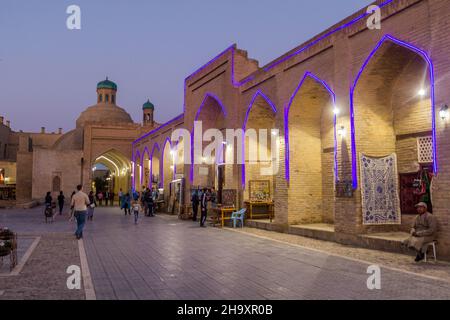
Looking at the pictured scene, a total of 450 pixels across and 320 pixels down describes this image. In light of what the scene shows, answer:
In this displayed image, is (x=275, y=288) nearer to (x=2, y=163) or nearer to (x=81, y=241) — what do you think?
(x=81, y=241)

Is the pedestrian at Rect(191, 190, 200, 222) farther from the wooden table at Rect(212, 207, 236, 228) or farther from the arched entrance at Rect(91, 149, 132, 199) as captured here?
the arched entrance at Rect(91, 149, 132, 199)

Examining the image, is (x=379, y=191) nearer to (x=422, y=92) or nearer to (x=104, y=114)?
(x=422, y=92)

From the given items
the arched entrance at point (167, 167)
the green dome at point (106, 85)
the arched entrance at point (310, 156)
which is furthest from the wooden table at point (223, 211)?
the green dome at point (106, 85)

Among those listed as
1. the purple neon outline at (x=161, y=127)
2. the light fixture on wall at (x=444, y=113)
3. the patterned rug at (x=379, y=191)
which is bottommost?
the patterned rug at (x=379, y=191)

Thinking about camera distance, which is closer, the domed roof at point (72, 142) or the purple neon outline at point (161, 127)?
the purple neon outline at point (161, 127)

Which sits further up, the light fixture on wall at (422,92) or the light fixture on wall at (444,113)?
the light fixture on wall at (422,92)

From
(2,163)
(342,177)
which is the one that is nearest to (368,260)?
(342,177)

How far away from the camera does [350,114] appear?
409 inches

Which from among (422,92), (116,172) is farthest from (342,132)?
(116,172)

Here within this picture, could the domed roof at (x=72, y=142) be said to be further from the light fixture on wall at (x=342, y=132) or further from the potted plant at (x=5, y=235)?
the potted plant at (x=5, y=235)

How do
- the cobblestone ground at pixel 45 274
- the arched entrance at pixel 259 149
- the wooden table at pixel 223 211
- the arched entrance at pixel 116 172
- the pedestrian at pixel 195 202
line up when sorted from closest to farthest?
1. the cobblestone ground at pixel 45 274
2. the wooden table at pixel 223 211
3. the arched entrance at pixel 259 149
4. the pedestrian at pixel 195 202
5. the arched entrance at pixel 116 172

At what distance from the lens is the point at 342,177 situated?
419 inches

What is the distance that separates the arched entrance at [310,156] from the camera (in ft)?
43.0

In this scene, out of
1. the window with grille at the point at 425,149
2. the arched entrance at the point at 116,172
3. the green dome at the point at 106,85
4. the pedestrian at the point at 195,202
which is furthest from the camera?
the green dome at the point at 106,85
